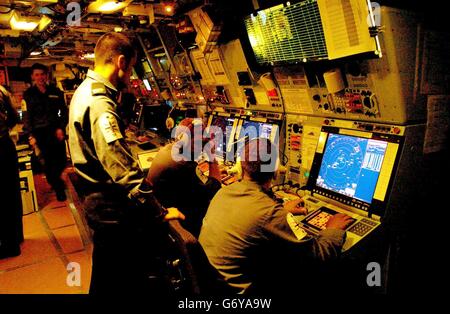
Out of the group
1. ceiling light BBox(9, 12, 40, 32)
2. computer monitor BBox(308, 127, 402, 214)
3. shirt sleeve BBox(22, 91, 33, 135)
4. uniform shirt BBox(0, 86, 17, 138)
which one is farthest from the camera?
shirt sleeve BBox(22, 91, 33, 135)

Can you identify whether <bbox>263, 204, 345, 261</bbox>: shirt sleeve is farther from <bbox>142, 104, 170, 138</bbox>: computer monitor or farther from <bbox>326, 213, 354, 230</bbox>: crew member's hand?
<bbox>142, 104, 170, 138</bbox>: computer monitor

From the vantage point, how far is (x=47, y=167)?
5457 millimetres

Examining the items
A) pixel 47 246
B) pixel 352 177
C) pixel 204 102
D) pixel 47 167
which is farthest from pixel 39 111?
pixel 352 177

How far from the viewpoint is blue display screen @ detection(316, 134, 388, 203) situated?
2.21m

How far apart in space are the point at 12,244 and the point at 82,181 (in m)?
2.39

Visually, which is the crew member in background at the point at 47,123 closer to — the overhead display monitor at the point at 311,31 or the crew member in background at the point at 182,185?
the crew member in background at the point at 182,185

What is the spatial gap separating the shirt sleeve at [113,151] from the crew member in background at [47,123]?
402 cm

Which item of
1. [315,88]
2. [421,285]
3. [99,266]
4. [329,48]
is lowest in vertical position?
[421,285]

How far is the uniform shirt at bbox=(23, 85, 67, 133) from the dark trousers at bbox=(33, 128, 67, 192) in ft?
0.34

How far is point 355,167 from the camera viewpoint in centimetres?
234

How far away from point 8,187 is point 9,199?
0.47ft


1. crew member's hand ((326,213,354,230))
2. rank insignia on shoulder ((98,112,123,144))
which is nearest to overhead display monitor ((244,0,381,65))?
crew member's hand ((326,213,354,230))

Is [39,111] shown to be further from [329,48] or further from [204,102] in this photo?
[329,48]

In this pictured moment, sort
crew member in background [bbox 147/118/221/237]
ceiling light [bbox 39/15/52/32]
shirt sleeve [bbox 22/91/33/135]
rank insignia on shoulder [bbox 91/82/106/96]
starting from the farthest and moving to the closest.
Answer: shirt sleeve [bbox 22/91/33/135]
ceiling light [bbox 39/15/52/32]
crew member in background [bbox 147/118/221/237]
rank insignia on shoulder [bbox 91/82/106/96]
